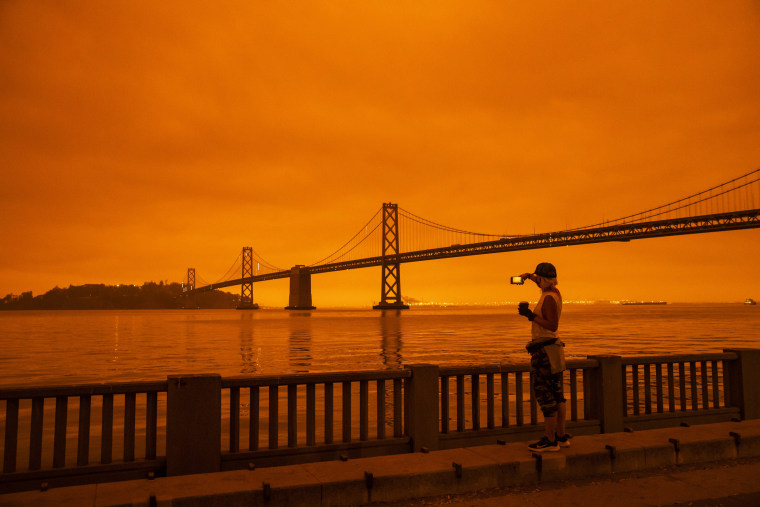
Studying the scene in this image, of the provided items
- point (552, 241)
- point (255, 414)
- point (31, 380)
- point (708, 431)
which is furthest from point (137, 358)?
point (552, 241)

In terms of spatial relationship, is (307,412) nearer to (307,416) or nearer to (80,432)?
(307,416)

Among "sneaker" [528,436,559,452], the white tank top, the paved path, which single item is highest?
the white tank top

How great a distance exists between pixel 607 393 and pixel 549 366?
4.52 feet

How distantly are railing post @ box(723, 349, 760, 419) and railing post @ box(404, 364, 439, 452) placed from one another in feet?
12.3

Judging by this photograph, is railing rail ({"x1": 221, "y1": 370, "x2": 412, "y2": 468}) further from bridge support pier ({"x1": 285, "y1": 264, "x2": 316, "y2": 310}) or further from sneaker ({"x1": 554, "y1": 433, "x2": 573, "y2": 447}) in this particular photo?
bridge support pier ({"x1": 285, "y1": 264, "x2": 316, "y2": 310})

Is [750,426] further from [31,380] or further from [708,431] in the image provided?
[31,380]

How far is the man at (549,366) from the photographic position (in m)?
5.18

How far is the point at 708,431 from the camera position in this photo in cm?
587

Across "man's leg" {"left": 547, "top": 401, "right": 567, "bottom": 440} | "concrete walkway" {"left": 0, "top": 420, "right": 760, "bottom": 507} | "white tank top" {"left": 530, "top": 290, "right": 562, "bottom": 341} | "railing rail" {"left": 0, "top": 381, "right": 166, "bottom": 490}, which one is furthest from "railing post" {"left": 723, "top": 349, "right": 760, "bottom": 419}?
"railing rail" {"left": 0, "top": 381, "right": 166, "bottom": 490}

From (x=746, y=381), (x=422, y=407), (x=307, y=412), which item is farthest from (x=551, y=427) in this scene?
(x=746, y=381)

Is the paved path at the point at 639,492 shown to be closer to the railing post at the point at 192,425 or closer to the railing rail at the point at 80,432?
the railing post at the point at 192,425

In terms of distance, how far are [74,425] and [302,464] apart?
724 cm

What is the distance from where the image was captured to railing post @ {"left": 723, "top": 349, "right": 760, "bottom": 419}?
6.88m

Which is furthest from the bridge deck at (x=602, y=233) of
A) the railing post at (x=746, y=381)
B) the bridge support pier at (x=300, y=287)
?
the railing post at (x=746, y=381)
